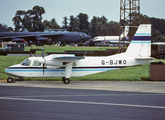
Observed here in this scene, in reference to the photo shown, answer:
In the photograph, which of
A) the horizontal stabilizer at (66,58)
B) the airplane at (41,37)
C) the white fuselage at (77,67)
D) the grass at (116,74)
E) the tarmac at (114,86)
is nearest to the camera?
the tarmac at (114,86)

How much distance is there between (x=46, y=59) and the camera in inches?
829

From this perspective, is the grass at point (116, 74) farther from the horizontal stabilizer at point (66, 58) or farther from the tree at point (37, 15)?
the tree at point (37, 15)

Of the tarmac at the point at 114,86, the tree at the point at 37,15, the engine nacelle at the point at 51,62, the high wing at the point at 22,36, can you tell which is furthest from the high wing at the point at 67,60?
the tree at the point at 37,15

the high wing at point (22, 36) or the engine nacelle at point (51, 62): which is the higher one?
the high wing at point (22, 36)

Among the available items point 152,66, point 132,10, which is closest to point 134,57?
point 152,66

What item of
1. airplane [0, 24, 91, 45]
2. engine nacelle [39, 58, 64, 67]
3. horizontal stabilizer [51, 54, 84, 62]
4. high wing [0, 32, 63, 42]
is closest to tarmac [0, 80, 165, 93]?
engine nacelle [39, 58, 64, 67]

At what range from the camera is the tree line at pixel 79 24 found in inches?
3935

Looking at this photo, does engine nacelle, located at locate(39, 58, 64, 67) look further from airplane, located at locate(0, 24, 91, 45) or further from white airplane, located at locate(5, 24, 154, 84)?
airplane, located at locate(0, 24, 91, 45)

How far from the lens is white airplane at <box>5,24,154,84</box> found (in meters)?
21.3

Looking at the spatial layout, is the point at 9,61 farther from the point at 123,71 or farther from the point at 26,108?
the point at 26,108

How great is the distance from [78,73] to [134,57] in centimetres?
464

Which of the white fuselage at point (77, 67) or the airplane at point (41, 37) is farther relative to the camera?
the airplane at point (41, 37)

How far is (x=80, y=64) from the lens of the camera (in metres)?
21.8

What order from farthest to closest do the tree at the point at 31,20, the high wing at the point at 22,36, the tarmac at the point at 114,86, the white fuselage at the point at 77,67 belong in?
the tree at the point at 31,20
the high wing at the point at 22,36
the white fuselage at the point at 77,67
the tarmac at the point at 114,86
